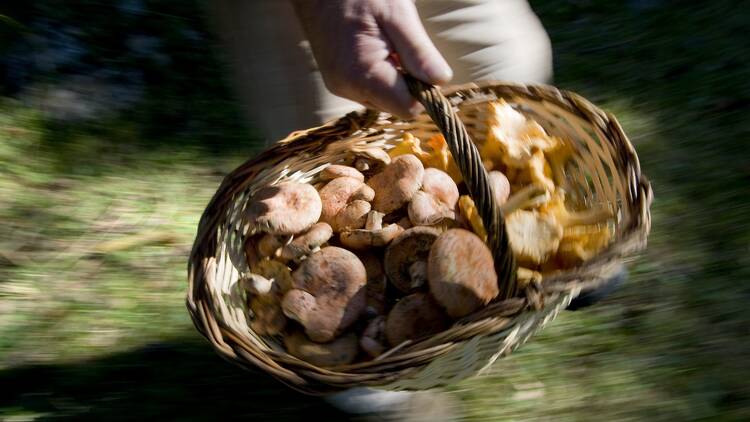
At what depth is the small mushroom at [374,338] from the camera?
1.33m

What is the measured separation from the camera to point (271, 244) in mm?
1496

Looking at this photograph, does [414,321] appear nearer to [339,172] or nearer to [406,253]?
[406,253]

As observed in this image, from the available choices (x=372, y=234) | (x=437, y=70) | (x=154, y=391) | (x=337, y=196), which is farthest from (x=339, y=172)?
(x=154, y=391)

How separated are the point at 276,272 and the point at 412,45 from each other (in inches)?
18.5

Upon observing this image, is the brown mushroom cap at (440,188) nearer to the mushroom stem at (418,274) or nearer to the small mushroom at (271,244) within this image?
the mushroom stem at (418,274)

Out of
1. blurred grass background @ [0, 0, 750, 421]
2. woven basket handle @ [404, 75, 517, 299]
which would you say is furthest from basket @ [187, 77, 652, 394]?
blurred grass background @ [0, 0, 750, 421]

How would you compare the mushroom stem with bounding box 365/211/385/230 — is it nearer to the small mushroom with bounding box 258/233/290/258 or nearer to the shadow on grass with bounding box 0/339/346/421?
the small mushroom with bounding box 258/233/290/258

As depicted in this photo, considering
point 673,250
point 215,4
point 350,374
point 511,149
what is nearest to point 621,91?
point 673,250

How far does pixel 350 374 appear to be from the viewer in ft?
3.85

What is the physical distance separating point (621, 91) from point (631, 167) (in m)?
1.25

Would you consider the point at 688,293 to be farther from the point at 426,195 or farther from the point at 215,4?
the point at 215,4

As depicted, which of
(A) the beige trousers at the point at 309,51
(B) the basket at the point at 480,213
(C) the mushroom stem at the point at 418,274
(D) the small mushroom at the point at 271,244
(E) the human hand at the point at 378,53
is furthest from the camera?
(A) the beige trousers at the point at 309,51

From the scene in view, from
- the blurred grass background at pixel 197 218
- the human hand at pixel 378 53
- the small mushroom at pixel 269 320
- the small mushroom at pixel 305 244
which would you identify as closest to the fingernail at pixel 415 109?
the human hand at pixel 378 53

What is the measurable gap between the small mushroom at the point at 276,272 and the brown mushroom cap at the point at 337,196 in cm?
15
